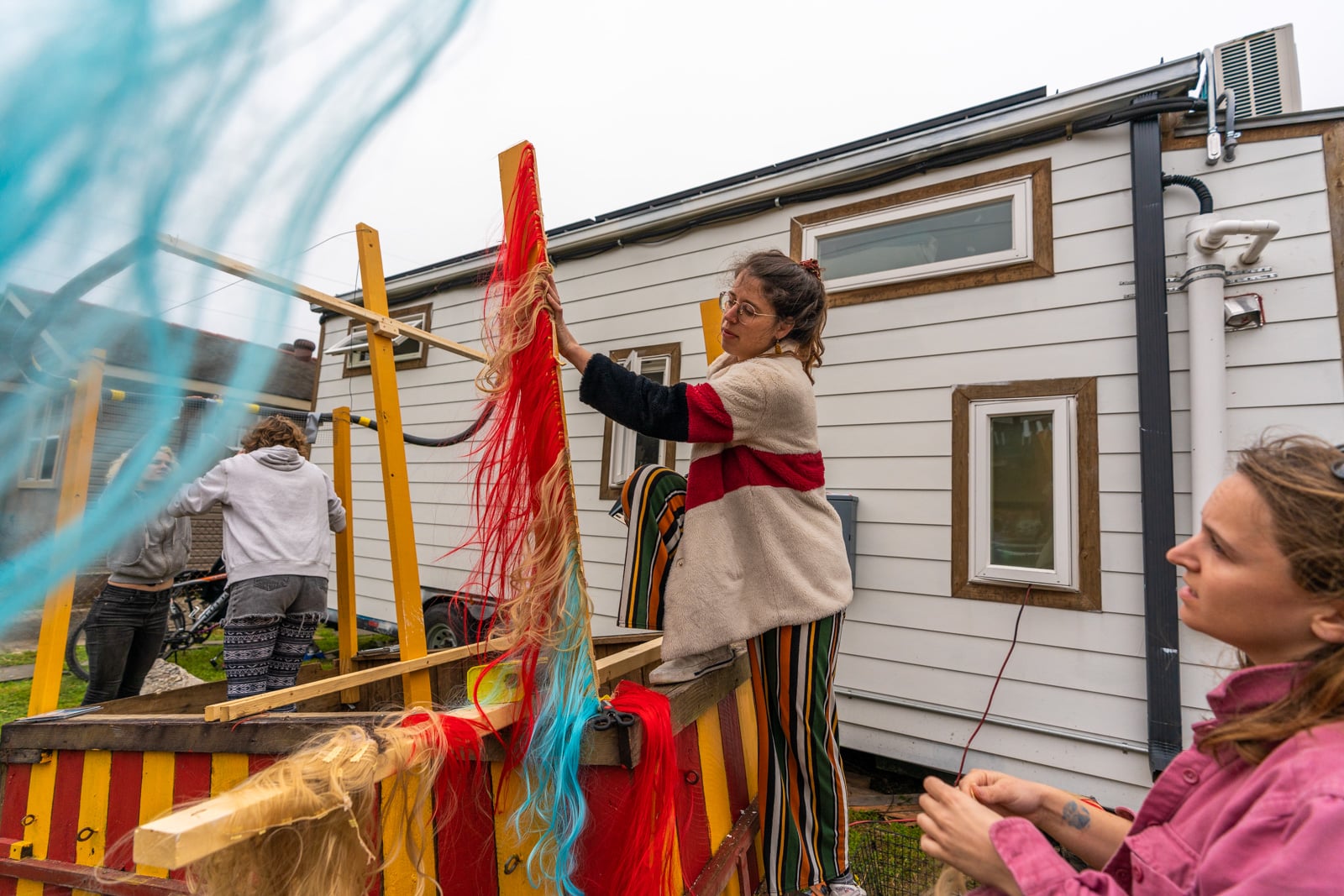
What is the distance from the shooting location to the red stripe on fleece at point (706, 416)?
4.37ft

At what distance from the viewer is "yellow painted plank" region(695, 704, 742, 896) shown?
59.1 inches

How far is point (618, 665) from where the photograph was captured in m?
1.72

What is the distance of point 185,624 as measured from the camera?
20.2ft

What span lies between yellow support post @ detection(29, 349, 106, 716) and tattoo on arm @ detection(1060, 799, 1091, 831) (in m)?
2.39

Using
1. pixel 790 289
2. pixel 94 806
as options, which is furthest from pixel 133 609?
pixel 790 289

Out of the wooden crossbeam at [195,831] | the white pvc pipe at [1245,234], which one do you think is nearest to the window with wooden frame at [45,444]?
the wooden crossbeam at [195,831]

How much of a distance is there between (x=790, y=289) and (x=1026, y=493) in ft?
6.64

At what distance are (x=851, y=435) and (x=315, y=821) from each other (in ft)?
9.76

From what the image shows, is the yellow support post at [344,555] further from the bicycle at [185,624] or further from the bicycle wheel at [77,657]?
the bicycle wheel at [77,657]

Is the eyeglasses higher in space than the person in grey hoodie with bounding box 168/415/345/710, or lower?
higher

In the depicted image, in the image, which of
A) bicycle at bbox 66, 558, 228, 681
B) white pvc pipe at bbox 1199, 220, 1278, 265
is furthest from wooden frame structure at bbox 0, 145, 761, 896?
bicycle at bbox 66, 558, 228, 681

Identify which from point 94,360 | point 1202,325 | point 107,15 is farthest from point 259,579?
point 1202,325

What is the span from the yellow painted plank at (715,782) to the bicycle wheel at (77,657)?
5.77 metres

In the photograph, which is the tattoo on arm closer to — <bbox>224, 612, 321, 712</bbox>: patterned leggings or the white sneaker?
the white sneaker
